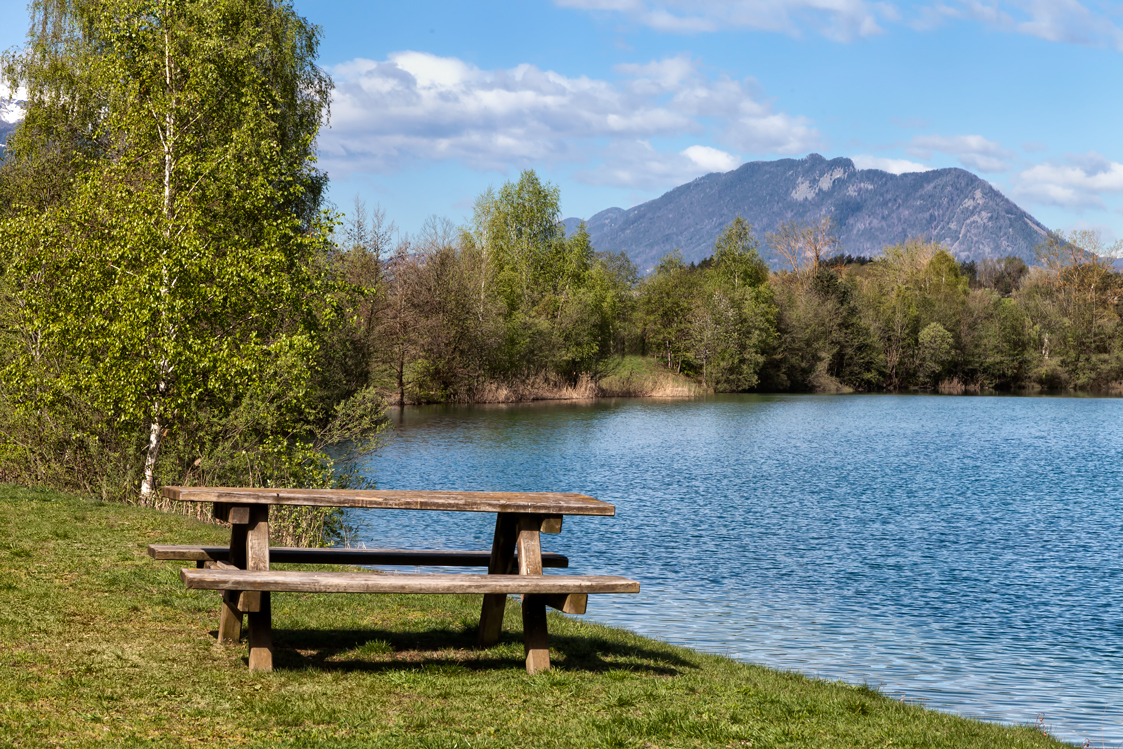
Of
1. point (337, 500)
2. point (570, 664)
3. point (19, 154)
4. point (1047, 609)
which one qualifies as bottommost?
→ point (1047, 609)

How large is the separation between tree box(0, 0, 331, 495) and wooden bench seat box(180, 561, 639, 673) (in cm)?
986

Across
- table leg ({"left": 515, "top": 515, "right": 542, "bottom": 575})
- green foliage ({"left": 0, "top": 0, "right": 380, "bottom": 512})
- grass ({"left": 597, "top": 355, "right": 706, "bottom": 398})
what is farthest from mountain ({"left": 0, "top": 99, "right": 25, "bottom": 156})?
grass ({"left": 597, "top": 355, "right": 706, "bottom": 398})

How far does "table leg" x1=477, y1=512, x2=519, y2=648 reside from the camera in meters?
8.11

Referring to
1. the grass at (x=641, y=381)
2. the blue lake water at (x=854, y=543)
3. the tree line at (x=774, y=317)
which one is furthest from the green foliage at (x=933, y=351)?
the blue lake water at (x=854, y=543)

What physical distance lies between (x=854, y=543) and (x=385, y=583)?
15.3 meters

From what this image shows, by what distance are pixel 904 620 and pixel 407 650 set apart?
840cm

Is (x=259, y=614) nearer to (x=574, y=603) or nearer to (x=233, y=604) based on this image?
(x=233, y=604)

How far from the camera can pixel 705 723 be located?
249 inches

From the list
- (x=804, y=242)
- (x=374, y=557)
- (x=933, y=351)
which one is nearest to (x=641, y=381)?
(x=933, y=351)

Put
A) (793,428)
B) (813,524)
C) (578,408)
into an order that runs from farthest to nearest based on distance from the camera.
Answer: (578,408) < (793,428) < (813,524)

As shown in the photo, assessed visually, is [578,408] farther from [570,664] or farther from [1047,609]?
[570,664]

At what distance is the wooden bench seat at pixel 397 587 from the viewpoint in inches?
258

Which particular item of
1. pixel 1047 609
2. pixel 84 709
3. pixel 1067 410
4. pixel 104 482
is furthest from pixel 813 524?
pixel 1067 410

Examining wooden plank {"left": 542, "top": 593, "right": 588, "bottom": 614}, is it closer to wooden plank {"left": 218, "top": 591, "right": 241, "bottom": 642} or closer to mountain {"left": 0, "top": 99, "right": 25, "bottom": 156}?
wooden plank {"left": 218, "top": 591, "right": 241, "bottom": 642}
